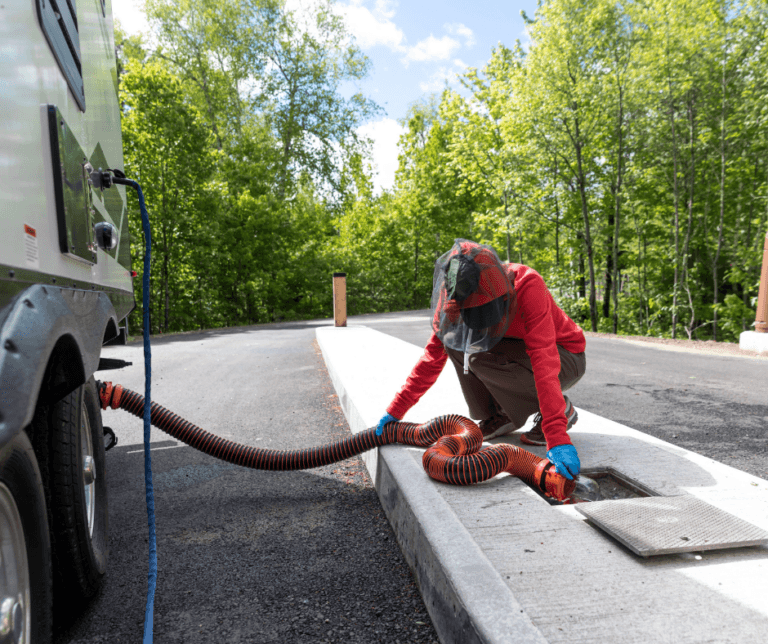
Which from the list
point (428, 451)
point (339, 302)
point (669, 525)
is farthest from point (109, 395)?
point (339, 302)

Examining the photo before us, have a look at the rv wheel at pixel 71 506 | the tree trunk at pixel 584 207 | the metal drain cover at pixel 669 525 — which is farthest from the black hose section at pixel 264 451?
the tree trunk at pixel 584 207

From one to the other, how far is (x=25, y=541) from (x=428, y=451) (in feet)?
6.50

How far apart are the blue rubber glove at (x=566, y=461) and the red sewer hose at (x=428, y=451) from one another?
36 millimetres

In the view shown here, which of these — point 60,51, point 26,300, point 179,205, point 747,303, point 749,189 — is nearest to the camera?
point 26,300

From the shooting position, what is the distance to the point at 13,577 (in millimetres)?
1351

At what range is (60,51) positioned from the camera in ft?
6.06

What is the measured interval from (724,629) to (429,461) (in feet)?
4.89

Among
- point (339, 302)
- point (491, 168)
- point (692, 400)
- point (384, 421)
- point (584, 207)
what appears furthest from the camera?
point (491, 168)

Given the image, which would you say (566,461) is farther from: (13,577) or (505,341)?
(13,577)

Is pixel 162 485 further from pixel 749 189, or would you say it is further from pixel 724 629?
pixel 749 189

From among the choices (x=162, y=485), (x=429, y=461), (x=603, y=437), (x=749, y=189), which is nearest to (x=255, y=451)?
(x=162, y=485)

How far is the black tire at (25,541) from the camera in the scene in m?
1.31

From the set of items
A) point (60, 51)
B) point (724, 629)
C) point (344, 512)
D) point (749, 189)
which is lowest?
point (344, 512)

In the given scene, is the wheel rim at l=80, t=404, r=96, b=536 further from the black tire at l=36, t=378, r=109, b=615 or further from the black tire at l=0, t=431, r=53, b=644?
the black tire at l=0, t=431, r=53, b=644
